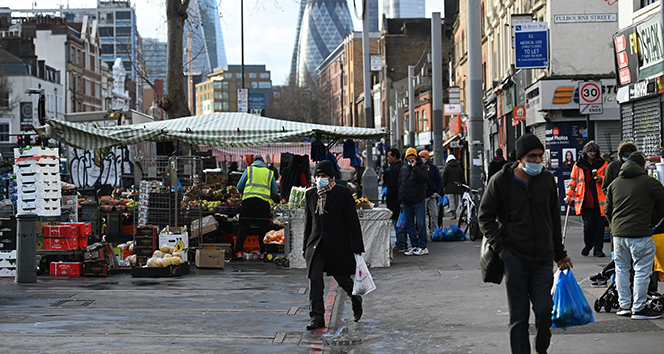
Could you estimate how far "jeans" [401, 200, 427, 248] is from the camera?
49.2 ft

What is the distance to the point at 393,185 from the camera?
53.2 feet

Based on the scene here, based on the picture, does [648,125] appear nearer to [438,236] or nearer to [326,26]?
[438,236]

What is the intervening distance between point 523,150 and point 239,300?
5.40m

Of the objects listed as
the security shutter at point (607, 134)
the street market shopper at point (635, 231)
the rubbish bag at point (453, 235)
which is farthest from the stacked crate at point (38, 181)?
the security shutter at point (607, 134)

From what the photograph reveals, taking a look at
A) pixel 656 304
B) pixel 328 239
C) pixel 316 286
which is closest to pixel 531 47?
pixel 656 304

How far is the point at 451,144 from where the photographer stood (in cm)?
5159

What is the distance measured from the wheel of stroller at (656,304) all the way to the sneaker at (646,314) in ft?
0.11

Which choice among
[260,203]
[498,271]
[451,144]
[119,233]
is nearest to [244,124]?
[260,203]

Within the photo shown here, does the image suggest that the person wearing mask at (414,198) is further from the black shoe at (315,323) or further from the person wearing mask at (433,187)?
the black shoe at (315,323)

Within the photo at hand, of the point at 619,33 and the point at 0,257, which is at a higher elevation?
the point at 619,33

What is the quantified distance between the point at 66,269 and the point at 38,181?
4.90 ft

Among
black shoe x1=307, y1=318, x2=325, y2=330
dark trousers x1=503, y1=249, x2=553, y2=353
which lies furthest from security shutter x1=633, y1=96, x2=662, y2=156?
dark trousers x1=503, y1=249, x2=553, y2=353

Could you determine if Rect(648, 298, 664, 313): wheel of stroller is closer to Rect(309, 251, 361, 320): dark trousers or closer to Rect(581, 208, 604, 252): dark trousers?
Rect(309, 251, 361, 320): dark trousers

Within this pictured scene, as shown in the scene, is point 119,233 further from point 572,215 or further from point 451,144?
point 451,144
